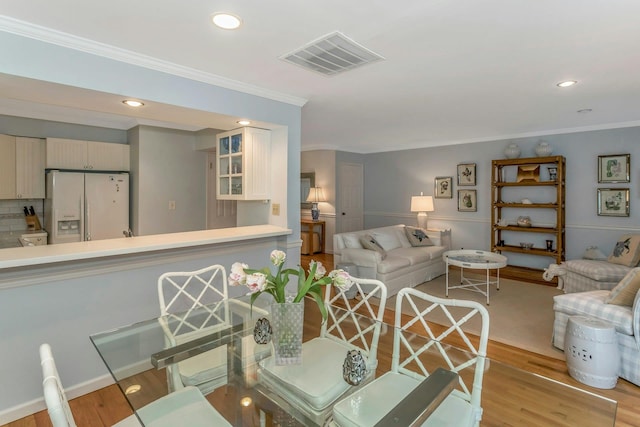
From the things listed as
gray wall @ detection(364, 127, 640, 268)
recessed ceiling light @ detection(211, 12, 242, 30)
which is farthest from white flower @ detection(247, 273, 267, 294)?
gray wall @ detection(364, 127, 640, 268)

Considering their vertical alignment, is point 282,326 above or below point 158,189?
below

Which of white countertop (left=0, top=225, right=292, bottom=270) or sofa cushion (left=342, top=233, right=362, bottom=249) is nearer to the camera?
white countertop (left=0, top=225, right=292, bottom=270)

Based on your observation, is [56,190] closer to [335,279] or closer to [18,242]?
[18,242]

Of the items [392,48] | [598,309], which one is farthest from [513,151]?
[392,48]

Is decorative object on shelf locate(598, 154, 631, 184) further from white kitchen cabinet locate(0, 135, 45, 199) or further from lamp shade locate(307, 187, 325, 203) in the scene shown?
white kitchen cabinet locate(0, 135, 45, 199)

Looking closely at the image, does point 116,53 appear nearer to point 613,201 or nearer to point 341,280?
point 341,280

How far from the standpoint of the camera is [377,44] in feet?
6.99

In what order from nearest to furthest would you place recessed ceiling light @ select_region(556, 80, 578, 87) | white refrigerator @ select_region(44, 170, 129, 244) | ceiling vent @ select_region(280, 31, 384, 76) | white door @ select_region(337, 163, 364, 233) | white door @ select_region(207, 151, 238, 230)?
ceiling vent @ select_region(280, 31, 384, 76) → recessed ceiling light @ select_region(556, 80, 578, 87) → white refrigerator @ select_region(44, 170, 129, 244) → white door @ select_region(207, 151, 238, 230) → white door @ select_region(337, 163, 364, 233)

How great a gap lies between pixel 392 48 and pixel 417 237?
383cm

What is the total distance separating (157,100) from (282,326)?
6.05 feet

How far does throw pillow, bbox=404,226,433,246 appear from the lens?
5.50 meters

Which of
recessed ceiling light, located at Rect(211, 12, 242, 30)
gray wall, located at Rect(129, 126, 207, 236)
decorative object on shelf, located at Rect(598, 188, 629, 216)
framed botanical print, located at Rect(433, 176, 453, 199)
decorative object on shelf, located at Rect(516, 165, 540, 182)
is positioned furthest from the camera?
framed botanical print, located at Rect(433, 176, 453, 199)

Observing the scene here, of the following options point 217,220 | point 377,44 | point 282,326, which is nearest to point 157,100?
point 377,44

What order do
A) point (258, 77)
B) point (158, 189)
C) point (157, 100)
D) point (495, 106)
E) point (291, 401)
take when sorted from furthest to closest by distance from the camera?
1. point (158, 189)
2. point (495, 106)
3. point (258, 77)
4. point (157, 100)
5. point (291, 401)
